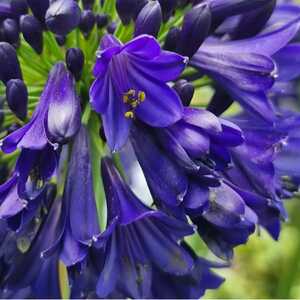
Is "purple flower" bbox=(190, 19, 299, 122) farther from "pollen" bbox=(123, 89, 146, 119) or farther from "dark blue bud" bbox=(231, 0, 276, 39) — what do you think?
"pollen" bbox=(123, 89, 146, 119)

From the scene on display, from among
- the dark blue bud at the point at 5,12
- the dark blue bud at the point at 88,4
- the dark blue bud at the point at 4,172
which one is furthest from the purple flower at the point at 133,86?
the dark blue bud at the point at 4,172

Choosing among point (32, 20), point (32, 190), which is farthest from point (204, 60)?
point (32, 190)

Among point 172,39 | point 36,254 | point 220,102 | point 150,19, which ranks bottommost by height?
point 36,254

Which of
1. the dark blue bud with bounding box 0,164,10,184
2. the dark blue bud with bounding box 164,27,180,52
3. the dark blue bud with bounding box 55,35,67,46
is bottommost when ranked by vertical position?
the dark blue bud with bounding box 0,164,10,184

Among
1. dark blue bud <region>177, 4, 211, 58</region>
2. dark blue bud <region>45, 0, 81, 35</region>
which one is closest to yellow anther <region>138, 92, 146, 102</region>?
dark blue bud <region>177, 4, 211, 58</region>

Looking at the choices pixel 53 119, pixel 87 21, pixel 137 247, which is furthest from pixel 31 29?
pixel 137 247

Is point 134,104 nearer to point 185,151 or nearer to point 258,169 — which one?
point 185,151

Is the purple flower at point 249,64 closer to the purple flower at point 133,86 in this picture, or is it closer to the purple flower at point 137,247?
the purple flower at point 133,86
